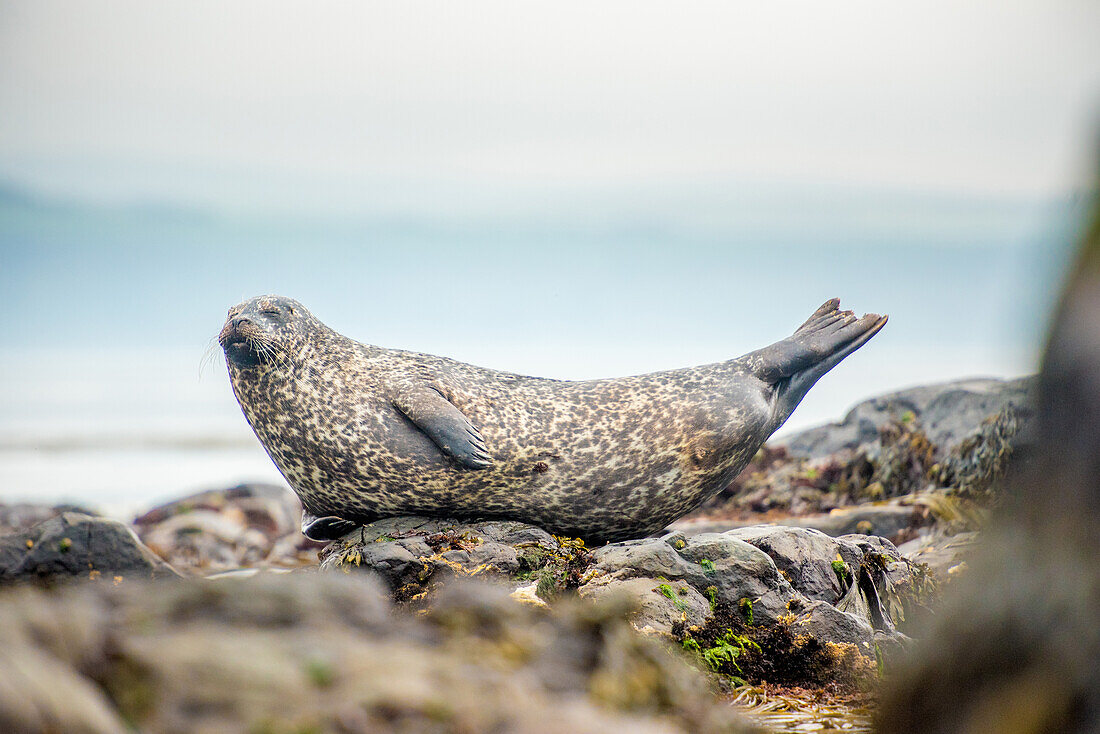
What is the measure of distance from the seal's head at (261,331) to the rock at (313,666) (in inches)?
123

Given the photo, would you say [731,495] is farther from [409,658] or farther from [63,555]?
[409,658]

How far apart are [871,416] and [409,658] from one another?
9554mm

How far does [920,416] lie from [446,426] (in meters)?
6.79

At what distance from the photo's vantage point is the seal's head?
464 cm

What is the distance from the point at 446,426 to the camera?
14.4 feet

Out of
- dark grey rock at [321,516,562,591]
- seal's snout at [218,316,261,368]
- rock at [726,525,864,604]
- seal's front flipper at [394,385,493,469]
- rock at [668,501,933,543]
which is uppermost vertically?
seal's snout at [218,316,261,368]

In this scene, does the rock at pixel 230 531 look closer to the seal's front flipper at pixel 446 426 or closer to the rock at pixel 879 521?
the seal's front flipper at pixel 446 426

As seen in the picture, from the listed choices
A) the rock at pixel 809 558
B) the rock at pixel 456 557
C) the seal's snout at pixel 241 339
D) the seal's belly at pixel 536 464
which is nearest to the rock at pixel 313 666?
the rock at pixel 456 557

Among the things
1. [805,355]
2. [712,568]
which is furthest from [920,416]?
[712,568]

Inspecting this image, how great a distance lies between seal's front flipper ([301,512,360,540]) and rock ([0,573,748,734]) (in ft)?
10.9

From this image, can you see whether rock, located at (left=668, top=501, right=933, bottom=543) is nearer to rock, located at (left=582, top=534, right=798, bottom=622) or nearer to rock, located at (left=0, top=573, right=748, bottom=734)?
rock, located at (left=582, top=534, right=798, bottom=622)

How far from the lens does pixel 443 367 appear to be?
505 cm

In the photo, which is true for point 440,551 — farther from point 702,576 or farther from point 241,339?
point 241,339

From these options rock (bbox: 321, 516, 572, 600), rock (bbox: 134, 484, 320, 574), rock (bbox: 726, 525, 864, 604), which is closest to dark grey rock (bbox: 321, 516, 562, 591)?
rock (bbox: 321, 516, 572, 600)
